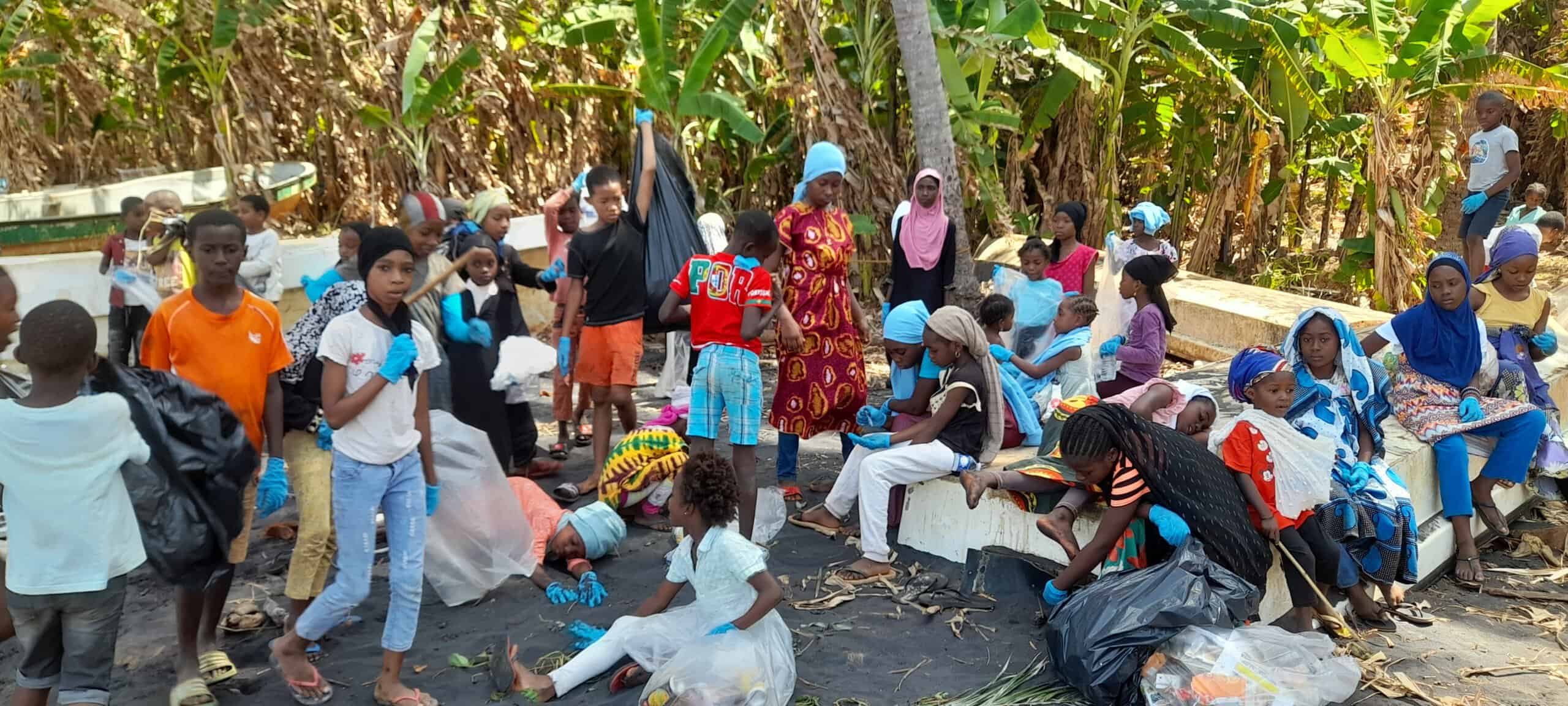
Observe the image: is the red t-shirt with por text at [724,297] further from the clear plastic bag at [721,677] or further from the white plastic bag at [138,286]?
the white plastic bag at [138,286]

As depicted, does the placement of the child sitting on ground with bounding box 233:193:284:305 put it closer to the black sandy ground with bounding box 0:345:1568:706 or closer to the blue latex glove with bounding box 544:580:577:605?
the black sandy ground with bounding box 0:345:1568:706

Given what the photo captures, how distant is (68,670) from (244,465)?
0.79 m

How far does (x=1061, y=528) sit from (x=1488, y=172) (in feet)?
20.4

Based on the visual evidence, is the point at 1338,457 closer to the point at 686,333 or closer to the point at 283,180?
the point at 686,333

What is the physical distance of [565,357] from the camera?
687 cm

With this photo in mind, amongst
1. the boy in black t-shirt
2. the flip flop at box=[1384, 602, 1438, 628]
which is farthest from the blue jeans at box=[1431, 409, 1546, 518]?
the boy in black t-shirt

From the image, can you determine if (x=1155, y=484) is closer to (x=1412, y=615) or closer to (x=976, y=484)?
(x=976, y=484)

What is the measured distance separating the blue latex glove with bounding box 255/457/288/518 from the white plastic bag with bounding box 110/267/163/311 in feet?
8.85

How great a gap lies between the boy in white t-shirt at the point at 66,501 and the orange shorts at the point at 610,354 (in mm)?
2958

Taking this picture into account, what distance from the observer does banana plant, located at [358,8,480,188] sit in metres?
9.71

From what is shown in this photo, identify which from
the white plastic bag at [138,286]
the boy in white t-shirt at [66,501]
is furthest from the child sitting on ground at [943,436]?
the white plastic bag at [138,286]

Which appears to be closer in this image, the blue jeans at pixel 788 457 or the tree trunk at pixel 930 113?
the blue jeans at pixel 788 457

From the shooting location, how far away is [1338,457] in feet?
16.7

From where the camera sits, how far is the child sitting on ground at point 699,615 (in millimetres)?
4043
